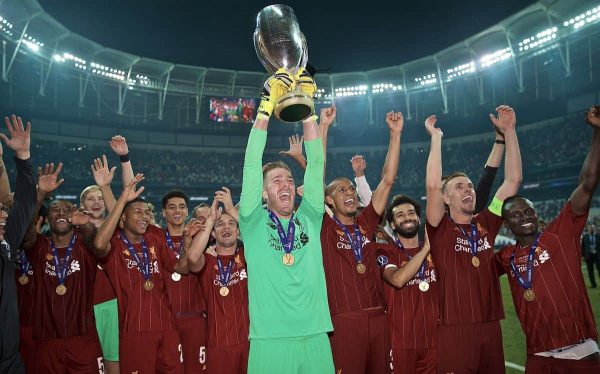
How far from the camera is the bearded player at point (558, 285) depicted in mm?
3318

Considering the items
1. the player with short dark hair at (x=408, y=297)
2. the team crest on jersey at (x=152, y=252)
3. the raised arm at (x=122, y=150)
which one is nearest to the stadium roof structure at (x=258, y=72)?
the raised arm at (x=122, y=150)

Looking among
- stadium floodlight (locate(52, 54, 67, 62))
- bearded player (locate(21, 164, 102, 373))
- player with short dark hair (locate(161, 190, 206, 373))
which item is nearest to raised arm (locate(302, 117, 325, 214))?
player with short dark hair (locate(161, 190, 206, 373))

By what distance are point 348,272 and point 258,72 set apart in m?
26.9

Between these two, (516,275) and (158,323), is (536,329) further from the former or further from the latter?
(158,323)

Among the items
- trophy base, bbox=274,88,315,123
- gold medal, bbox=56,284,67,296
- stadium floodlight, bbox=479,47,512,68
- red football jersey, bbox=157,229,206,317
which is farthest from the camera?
stadium floodlight, bbox=479,47,512,68

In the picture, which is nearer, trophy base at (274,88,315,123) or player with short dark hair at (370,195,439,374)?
trophy base at (274,88,315,123)

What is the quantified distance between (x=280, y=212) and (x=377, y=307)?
1.65 meters

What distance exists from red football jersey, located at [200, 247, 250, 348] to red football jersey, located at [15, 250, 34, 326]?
5.64 feet

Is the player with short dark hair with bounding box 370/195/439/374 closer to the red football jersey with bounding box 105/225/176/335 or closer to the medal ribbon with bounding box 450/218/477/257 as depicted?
the medal ribbon with bounding box 450/218/477/257

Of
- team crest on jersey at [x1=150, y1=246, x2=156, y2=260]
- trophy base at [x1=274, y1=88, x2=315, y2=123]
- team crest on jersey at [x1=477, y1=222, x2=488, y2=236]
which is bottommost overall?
team crest on jersey at [x1=150, y1=246, x2=156, y2=260]

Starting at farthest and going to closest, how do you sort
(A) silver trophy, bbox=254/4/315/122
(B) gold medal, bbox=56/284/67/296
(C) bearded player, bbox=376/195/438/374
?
1. (B) gold medal, bbox=56/284/67/296
2. (C) bearded player, bbox=376/195/438/374
3. (A) silver trophy, bbox=254/4/315/122

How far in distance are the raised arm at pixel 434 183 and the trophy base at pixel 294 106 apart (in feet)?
4.44

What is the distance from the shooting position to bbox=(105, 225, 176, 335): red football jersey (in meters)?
4.35

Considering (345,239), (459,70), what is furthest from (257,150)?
(459,70)
